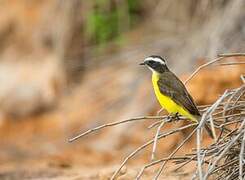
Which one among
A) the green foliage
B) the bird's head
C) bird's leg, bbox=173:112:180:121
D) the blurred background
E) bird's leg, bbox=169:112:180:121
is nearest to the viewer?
bird's leg, bbox=169:112:180:121

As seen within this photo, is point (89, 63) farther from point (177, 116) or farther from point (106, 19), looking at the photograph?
point (177, 116)

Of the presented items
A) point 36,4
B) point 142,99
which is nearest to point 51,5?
point 36,4

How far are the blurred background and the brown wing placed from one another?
12.6ft

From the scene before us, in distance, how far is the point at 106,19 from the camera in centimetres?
1331

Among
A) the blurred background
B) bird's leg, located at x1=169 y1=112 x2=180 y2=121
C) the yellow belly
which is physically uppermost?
the blurred background

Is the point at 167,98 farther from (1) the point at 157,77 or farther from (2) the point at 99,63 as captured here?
(2) the point at 99,63

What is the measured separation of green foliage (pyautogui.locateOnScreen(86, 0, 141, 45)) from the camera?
42.7 feet

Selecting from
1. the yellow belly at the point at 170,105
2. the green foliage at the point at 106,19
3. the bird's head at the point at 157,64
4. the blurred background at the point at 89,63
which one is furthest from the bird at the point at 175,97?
the green foliage at the point at 106,19

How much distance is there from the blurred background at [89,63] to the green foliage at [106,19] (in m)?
0.02

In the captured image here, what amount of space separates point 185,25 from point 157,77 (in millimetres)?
5871

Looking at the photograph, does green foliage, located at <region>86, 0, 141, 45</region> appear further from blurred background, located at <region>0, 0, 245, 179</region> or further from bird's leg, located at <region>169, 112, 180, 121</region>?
bird's leg, located at <region>169, 112, 180, 121</region>

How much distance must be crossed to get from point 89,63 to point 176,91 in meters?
7.05

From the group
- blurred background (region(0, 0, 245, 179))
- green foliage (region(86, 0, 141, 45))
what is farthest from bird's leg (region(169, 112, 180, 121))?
green foliage (region(86, 0, 141, 45))

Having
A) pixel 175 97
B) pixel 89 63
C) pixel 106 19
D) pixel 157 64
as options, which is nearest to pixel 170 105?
pixel 175 97
